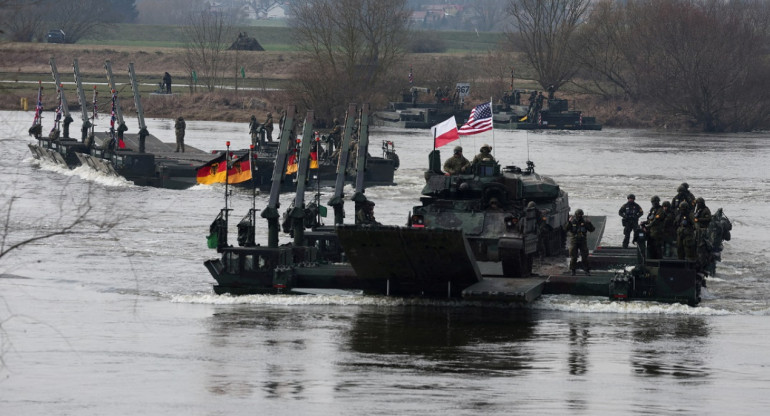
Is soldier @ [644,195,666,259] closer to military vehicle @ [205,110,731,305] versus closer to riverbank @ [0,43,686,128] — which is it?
military vehicle @ [205,110,731,305]

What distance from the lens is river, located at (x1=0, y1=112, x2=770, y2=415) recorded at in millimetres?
18047

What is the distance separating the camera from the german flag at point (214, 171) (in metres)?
27.0

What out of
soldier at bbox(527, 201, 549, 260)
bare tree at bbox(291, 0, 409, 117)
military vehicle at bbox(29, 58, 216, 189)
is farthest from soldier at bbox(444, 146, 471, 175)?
bare tree at bbox(291, 0, 409, 117)

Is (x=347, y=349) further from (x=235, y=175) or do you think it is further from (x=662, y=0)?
(x=662, y=0)

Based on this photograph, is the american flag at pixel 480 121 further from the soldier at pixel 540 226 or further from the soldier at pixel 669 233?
the soldier at pixel 669 233

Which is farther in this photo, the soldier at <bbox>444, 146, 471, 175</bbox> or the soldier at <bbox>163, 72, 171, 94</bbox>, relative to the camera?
the soldier at <bbox>163, 72, 171, 94</bbox>

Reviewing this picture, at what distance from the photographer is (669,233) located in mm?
26781

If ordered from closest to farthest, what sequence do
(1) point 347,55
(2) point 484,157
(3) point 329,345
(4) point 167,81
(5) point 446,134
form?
(3) point 329,345 < (2) point 484,157 < (5) point 446,134 < (1) point 347,55 < (4) point 167,81

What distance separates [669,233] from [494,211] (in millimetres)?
3339

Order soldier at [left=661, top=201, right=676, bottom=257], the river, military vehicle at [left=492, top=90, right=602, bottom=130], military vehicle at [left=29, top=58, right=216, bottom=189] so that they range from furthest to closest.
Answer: military vehicle at [left=492, top=90, right=602, bottom=130] < military vehicle at [left=29, top=58, right=216, bottom=189] < soldier at [left=661, top=201, right=676, bottom=257] < the river

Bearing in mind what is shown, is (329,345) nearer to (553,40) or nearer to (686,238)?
(686,238)

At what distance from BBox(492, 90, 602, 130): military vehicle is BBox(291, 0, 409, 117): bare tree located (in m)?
7.72

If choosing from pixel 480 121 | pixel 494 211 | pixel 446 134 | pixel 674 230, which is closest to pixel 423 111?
pixel 480 121

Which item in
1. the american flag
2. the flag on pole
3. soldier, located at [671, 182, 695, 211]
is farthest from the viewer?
the american flag
